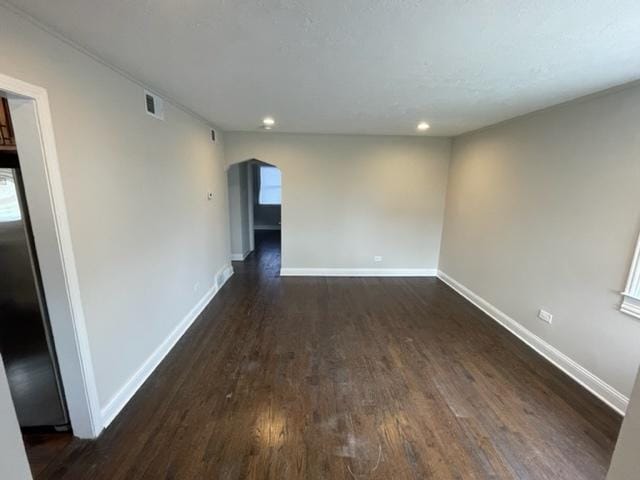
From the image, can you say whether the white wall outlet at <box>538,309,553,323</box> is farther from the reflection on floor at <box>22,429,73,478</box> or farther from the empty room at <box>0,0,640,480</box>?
the reflection on floor at <box>22,429,73,478</box>

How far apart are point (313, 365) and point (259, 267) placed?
3252mm

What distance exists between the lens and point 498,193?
12.4 feet

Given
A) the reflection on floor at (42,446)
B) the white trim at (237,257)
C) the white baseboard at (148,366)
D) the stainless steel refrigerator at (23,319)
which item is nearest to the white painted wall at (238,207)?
the white trim at (237,257)

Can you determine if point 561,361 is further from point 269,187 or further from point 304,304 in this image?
point 269,187

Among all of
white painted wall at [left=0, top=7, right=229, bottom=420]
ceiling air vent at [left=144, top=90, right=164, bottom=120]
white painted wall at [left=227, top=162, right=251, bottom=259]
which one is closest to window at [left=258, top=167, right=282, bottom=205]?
white painted wall at [left=227, top=162, right=251, bottom=259]

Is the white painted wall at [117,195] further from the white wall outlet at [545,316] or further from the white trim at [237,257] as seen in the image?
the white wall outlet at [545,316]

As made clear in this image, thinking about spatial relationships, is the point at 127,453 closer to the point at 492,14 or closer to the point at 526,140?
the point at 492,14

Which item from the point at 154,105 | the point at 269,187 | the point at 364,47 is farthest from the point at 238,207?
the point at 364,47

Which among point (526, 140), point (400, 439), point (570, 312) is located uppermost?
point (526, 140)

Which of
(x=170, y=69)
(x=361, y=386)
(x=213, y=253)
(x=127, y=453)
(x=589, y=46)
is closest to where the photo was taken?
(x=589, y=46)

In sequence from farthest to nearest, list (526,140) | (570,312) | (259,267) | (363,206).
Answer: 1. (259,267)
2. (363,206)
3. (526,140)
4. (570,312)

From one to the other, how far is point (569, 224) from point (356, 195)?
9.76ft

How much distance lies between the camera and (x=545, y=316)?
9.91 feet

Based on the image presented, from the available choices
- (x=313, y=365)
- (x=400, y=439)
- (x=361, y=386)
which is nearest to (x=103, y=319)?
(x=313, y=365)
